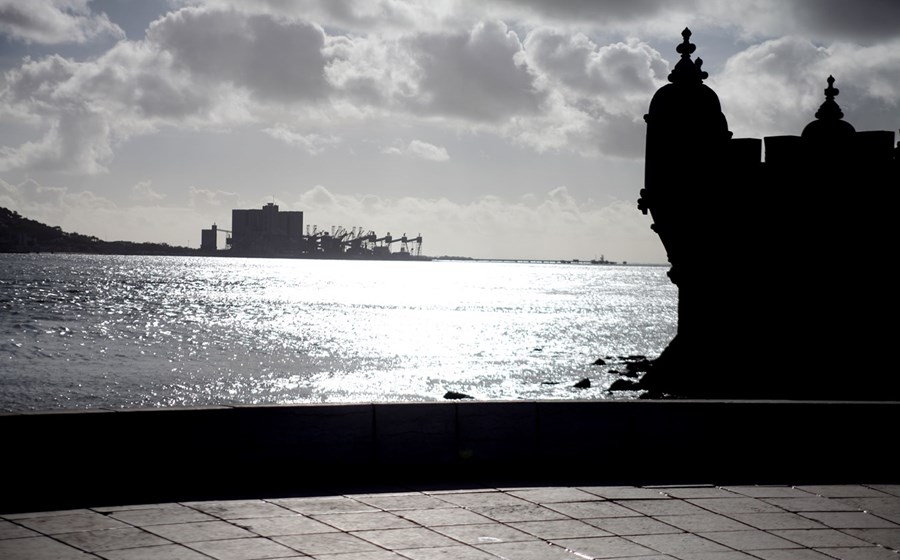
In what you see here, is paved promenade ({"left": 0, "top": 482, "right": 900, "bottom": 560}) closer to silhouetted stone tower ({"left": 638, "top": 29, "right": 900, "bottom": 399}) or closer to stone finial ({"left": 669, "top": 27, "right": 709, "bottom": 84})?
silhouetted stone tower ({"left": 638, "top": 29, "right": 900, "bottom": 399})

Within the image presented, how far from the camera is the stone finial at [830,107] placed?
17891 millimetres

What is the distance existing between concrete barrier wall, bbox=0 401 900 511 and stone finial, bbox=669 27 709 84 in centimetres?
1224

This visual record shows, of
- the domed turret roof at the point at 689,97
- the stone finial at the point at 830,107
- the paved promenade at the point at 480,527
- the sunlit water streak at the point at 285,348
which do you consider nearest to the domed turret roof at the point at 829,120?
the stone finial at the point at 830,107

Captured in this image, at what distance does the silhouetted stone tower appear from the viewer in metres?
16.8

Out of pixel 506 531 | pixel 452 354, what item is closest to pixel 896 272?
pixel 506 531

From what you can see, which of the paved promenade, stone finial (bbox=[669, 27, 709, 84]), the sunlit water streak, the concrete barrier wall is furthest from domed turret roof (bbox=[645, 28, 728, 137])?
the paved promenade

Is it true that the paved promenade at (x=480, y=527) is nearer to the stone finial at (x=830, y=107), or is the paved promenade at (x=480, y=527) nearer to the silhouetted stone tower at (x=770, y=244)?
the silhouetted stone tower at (x=770, y=244)

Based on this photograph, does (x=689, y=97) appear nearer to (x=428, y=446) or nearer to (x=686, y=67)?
(x=686, y=67)

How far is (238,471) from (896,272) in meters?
13.2

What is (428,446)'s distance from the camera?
288 inches

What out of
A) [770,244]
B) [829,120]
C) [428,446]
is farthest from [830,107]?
→ [428,446]

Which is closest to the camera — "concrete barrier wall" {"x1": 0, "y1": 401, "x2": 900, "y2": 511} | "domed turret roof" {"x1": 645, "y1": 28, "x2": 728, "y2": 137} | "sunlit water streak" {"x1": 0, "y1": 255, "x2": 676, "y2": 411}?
"concrete barrier wall" {"x1": 0, "y1": 401, "x2": 900, "y2": 511}

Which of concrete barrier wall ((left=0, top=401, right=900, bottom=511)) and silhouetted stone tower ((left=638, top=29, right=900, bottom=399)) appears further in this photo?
silhouetted stone tower ((left=638, top=29, right=900, bottom=399))

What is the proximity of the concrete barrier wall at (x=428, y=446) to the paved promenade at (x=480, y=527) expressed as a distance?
0.44m
